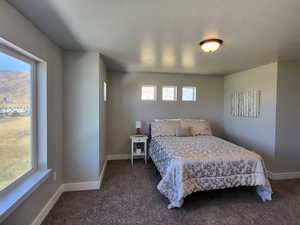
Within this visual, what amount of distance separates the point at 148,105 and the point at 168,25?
270cm

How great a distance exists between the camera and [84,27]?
180 cm

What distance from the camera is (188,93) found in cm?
455

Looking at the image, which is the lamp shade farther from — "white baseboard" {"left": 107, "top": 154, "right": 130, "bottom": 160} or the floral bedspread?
the floral bedspread

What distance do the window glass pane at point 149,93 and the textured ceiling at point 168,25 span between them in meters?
1.60

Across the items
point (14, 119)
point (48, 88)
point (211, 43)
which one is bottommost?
point (14, 119)

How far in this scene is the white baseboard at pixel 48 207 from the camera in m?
1.83

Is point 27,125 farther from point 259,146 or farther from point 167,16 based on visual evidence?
point 259,146

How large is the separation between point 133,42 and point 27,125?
5.49 feet

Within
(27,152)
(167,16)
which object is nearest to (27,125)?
(27,152)

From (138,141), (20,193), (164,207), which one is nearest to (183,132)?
(138,141)

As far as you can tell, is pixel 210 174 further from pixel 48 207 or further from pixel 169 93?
pixel 169 93

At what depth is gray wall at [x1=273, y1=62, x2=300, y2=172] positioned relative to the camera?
3.06m

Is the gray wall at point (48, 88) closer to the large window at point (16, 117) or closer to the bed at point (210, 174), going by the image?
the large window at point (16, 117)

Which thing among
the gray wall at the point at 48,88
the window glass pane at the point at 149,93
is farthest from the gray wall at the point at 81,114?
the window glass pane at the point at 149,93
